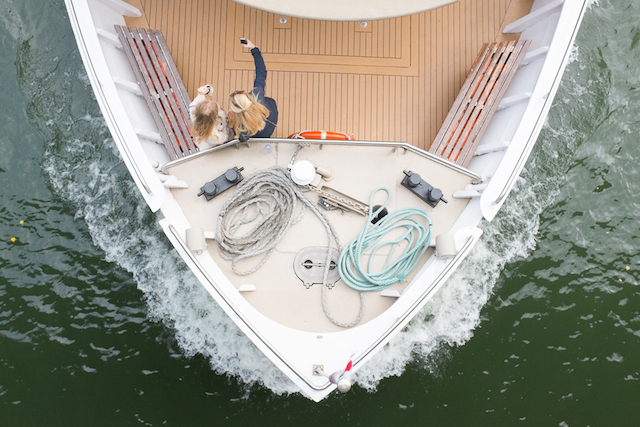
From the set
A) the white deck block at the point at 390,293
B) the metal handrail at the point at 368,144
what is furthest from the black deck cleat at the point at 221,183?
the white deck block at the point at 390,293

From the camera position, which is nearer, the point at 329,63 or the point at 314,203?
the point at 314,203

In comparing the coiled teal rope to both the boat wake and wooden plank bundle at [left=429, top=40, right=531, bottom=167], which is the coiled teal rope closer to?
wooden plank bundle at [left=429, top=40, right=531, bottom=167]

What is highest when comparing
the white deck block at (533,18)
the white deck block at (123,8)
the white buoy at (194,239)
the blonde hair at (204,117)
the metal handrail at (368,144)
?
the white deck block at (533,18)

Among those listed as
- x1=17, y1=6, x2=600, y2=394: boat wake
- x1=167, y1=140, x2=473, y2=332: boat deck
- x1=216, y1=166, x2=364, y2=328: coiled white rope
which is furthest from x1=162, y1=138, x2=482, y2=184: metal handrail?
x1=17, y1=6, x2=600, y2=394: boat wake

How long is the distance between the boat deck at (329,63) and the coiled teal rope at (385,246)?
112cm

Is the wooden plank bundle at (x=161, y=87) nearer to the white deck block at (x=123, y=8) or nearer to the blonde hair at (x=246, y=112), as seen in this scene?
the white deck block at (x=123, y=8)

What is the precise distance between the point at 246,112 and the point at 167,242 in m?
2.30

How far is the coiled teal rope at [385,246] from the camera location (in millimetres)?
2951

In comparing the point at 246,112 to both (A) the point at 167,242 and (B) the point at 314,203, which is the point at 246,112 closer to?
(B) the point at 314,203

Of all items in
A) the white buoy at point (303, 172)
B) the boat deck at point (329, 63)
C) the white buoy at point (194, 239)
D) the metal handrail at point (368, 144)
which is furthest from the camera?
the boat deck at point (329, 63)

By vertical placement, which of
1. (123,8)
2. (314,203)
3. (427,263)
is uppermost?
(123,8)

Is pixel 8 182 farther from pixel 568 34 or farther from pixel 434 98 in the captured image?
pixel 568 34

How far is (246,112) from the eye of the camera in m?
2.61

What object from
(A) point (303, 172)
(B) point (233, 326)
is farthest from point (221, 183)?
(B) point (233, 326)
